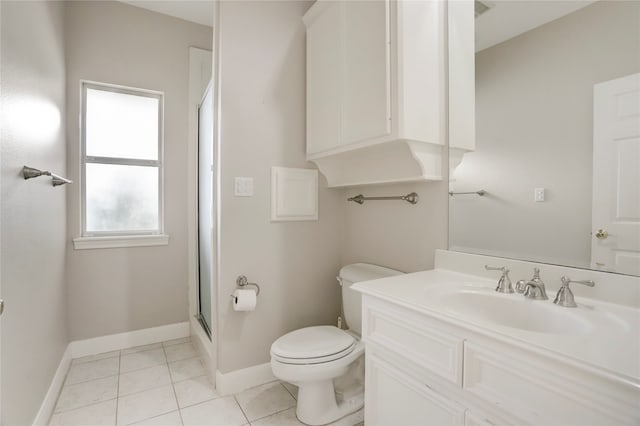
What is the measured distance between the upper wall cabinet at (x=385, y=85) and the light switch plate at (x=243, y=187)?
1.61ft

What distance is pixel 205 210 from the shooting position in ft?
7.59

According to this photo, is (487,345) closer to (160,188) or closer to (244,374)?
(244,374)

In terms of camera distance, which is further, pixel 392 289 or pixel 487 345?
pixel 392 289

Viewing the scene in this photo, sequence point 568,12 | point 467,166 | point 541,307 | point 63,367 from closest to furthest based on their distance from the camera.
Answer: point 541,307 → point 568,12 → point 467,166 → point 63,367

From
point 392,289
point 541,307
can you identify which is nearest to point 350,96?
point 392,289

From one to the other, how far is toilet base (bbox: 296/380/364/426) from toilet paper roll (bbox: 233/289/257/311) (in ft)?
1.67

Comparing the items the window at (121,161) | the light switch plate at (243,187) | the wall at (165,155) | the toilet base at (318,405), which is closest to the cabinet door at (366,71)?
the light switch plate at (243,187)

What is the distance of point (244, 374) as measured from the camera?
183 centimetres

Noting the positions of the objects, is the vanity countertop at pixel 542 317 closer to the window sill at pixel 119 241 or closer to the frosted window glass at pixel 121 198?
the window sill at pixel 119 241

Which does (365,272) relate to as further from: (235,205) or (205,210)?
(205,210)

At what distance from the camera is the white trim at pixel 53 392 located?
1.46m

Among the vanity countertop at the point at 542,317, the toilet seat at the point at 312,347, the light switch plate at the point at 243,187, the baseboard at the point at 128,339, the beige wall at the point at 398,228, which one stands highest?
the light switch plate at the point at 243,187

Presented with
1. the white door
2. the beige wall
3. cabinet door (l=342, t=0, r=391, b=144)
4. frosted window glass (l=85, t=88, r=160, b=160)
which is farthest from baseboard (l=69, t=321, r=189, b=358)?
the white door

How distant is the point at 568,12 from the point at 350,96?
0.89m
